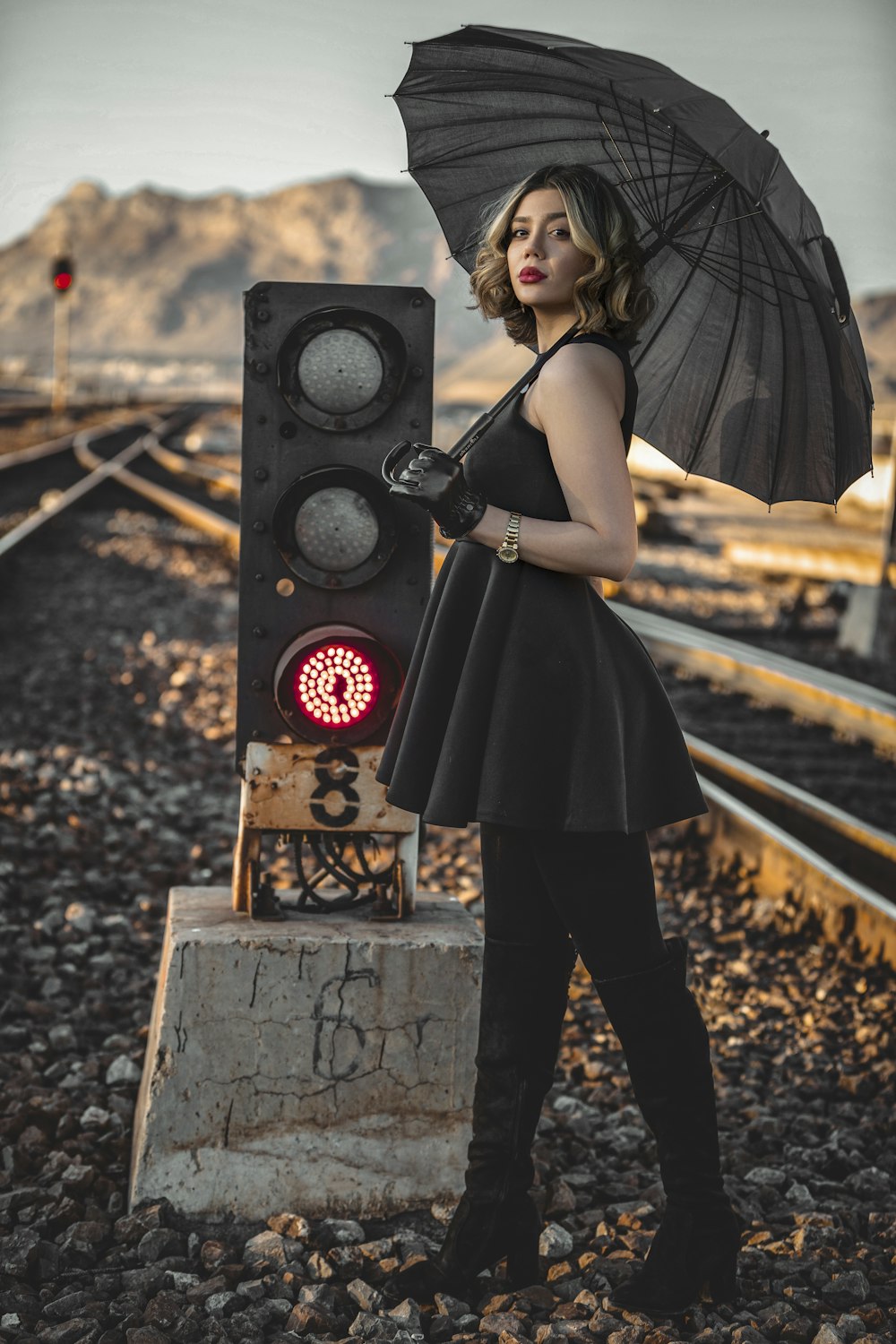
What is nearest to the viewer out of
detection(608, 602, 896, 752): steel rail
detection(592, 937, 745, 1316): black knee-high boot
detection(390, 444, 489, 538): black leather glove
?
detection(390, 444, 489, 538): black leather glove

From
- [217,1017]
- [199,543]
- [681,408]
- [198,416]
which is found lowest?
[217,1017]

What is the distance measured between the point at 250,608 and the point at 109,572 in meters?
9.31

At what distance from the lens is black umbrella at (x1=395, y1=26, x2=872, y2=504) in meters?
2.35

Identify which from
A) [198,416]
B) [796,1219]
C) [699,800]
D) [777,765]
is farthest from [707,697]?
[198,416]

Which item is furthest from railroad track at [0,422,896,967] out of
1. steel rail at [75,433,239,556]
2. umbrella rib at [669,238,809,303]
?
steel rail at [75,433,239,556]

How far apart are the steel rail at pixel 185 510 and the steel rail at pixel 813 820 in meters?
5.68

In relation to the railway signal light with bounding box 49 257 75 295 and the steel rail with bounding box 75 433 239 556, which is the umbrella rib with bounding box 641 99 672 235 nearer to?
the steel rail with bounding box 75 433 239 556

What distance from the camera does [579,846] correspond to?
224 centimetres

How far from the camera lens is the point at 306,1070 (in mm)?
2676

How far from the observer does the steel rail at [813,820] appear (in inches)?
194

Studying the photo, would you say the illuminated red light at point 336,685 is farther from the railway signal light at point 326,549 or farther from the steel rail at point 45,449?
the steel rail at point 45,449

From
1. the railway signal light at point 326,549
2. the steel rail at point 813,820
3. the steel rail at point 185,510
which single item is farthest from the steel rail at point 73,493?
the railway signal light at point 326,549

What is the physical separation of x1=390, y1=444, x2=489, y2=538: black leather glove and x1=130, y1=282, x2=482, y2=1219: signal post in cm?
48

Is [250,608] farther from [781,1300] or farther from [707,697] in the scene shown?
[707,697]
